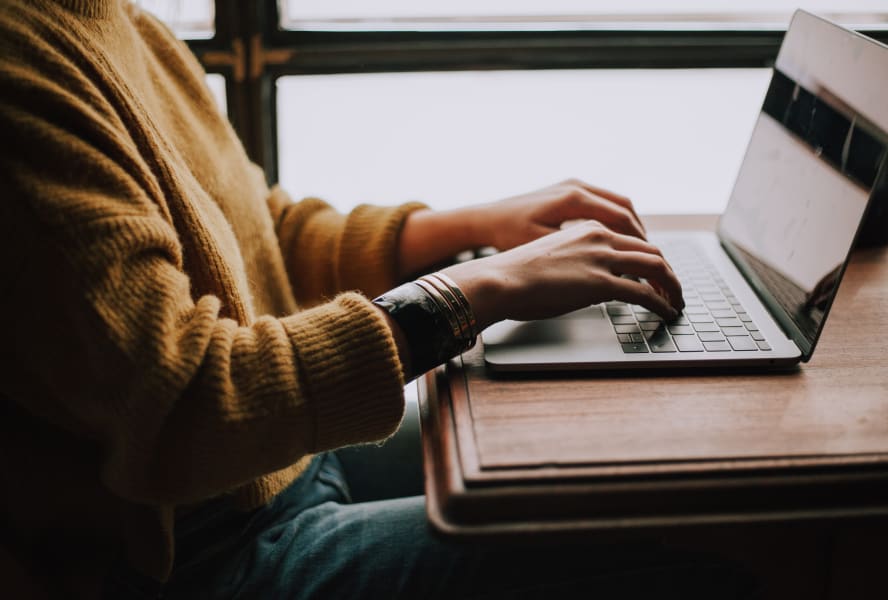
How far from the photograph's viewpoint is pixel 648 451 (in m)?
0.58

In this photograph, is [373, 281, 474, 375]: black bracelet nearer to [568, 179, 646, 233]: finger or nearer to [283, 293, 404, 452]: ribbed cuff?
[283, 293, 404, 452]: ribbed cuff

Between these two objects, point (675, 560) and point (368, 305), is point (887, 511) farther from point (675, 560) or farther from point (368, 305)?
point (368, 305)

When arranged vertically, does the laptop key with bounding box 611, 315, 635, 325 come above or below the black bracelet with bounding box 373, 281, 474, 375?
below

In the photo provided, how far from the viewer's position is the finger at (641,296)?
0.73 meters

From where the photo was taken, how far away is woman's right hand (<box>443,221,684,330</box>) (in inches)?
27.8

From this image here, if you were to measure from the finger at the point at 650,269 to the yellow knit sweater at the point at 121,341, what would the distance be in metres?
0.28

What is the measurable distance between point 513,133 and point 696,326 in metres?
0.88

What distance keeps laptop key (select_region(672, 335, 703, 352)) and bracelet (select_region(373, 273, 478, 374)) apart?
22cm

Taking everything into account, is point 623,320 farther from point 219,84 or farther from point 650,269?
point 219,84

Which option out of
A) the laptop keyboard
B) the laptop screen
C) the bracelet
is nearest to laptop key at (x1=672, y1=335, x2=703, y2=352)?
the laptop keyboard

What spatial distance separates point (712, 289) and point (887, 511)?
1.10ft

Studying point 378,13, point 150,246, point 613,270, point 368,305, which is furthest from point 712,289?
point 378,13

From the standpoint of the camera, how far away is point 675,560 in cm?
68

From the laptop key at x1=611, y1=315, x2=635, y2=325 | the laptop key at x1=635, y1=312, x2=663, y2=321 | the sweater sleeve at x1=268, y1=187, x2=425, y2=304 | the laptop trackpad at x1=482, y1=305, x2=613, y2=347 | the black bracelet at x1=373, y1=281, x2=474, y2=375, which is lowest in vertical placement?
the sweater sleeve at x1=268, y1=187, x2=425, y2=304
